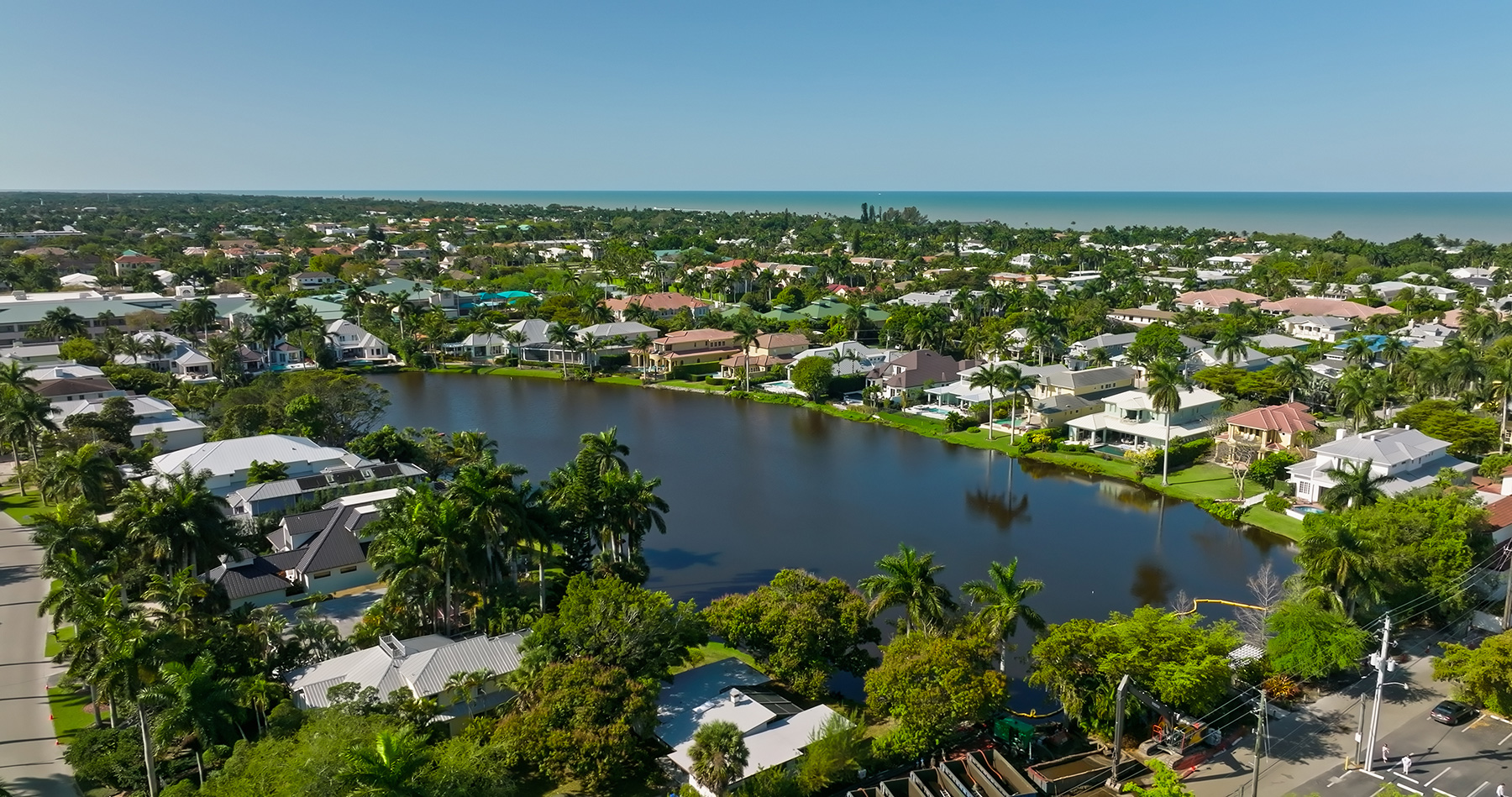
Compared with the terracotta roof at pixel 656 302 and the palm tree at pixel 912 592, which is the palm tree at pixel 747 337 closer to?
the terracotta roof at pixel 656 302

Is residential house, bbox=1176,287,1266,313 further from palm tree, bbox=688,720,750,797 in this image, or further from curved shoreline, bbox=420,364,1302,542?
palm tree, bbox=688,720,750,797

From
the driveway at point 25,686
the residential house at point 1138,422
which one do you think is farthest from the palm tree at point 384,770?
the residential house at point 1138,422

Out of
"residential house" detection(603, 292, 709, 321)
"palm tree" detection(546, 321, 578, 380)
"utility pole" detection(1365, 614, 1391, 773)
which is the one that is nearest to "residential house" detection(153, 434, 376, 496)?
"palm tree" detection(546, 321, 578, 380)

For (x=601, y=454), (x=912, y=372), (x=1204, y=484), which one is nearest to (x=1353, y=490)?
(x=1204, y=484)

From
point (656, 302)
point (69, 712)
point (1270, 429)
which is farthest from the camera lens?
point (656, 302)

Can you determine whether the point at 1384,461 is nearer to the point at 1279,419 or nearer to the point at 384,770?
the point at 1279,419

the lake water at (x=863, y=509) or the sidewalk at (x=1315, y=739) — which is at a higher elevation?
the sidewalk at (x=1315, y=739)

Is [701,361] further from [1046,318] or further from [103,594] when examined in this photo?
[103,594]
